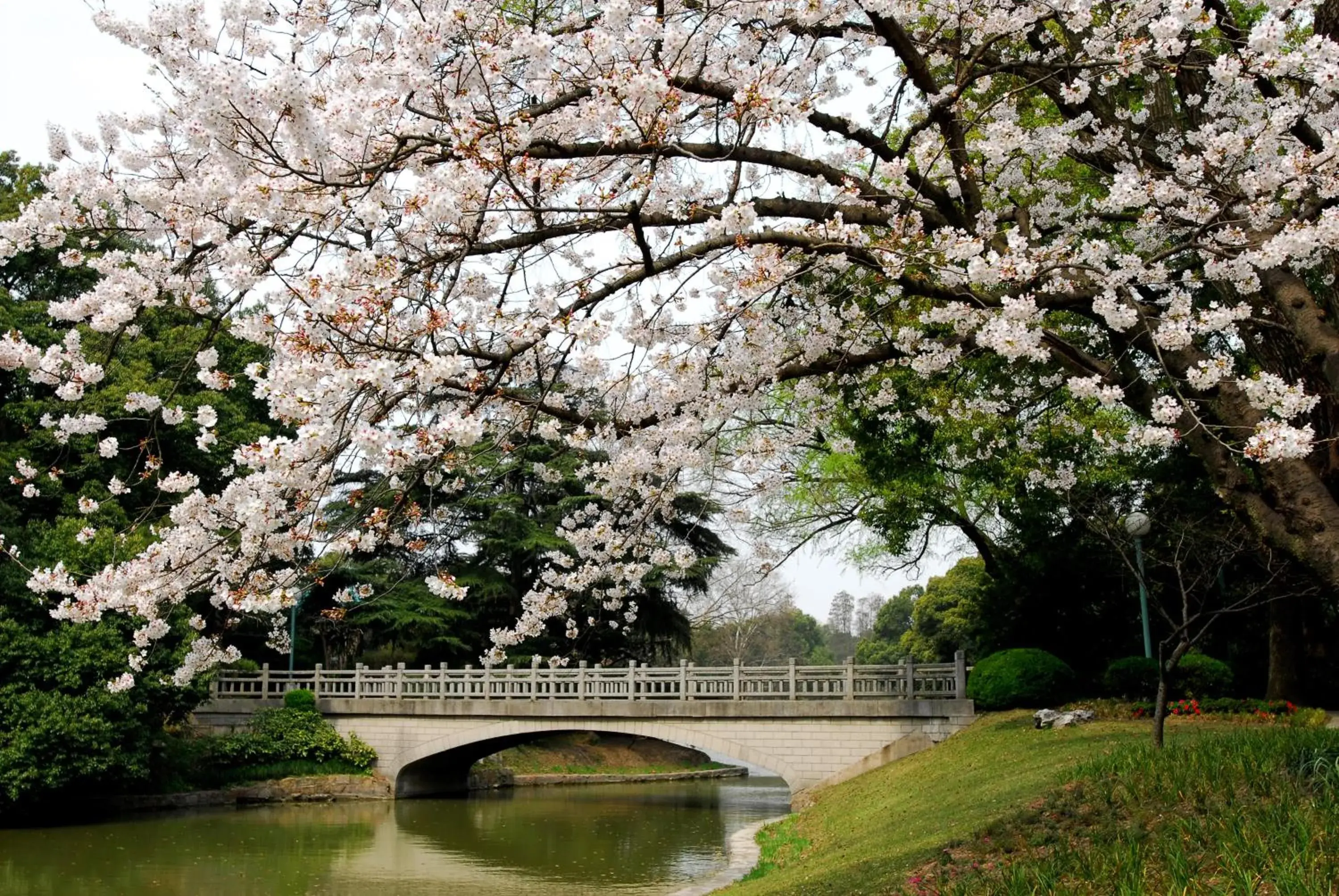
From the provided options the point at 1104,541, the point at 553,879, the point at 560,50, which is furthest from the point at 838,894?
the point at 1104,541

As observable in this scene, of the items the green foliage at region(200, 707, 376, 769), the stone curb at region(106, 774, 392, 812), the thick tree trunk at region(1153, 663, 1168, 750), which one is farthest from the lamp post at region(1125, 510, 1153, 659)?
the green foliage at region(200, 707, 376, 769)

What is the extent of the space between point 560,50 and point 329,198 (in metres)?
1.65

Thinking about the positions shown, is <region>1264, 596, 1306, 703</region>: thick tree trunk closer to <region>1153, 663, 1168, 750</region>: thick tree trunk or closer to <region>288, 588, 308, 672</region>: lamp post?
<region>1153, 663, 1168, 750</region>: thick tree trunk

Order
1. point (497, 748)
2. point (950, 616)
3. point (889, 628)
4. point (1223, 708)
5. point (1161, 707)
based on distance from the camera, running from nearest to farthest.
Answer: point (1161, 707) < point (1223, 708) < point (497, 748) < point (950, 616) < point (889, 628)

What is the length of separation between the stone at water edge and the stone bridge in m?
3.03

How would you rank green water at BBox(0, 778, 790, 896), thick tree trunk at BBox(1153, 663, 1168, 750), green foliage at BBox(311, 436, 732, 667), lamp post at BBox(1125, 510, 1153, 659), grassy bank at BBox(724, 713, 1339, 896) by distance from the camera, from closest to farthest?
1. grassy bank at BBox(724, 713, 1339, 896)
2. thick tree trunk at BBox(1153, 663, 1168, 750)
3. green water at BBox(0, 778, 790, 896)
4. lamp post at BBox(1125, 510, 1153, 659)
5. green foliage at BBox(311, 436, 732, 667)

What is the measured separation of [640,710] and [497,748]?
234 inches

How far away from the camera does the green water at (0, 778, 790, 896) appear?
13.3 metres

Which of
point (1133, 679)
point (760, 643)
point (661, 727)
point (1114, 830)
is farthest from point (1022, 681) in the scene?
point (760, 643)

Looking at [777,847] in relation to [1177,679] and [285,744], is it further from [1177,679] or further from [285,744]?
[285,744]

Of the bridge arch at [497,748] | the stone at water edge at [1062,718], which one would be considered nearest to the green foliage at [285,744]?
the bridge arch at [497,748]

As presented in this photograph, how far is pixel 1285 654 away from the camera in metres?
16.5

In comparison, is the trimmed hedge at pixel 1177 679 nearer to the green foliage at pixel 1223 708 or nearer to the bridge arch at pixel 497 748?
the green foliage at pixel 1223 708

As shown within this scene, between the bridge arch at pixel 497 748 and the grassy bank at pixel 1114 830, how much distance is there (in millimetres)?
8549
